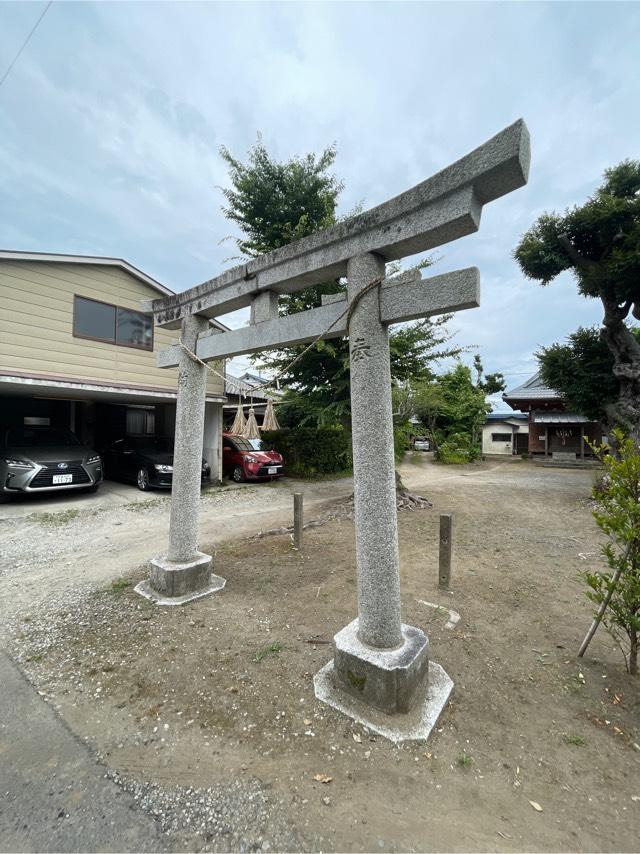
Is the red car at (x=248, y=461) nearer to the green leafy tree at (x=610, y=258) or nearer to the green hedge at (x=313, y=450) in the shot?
the green hedge at (x=313, y=450)

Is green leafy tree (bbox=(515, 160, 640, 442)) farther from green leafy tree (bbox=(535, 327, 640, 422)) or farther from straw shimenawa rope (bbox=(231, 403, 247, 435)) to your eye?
straw shimenawa rope (bbox=(231, 403, 247, 435))

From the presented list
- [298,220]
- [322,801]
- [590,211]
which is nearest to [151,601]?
[322,801]

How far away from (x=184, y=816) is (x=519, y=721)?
1966mm

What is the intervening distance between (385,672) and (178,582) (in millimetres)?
2361

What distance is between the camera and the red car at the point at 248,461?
438 inches

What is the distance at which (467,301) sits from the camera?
2094mm

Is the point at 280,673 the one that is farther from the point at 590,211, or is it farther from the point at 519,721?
the point at 590,211

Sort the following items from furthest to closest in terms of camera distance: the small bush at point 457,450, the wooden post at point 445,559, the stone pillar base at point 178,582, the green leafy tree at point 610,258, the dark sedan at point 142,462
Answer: the small bush at point 457,450 → the dark sedan at point 142,462 → the green leafy tree at point 610,258 → the wooden post at point 445,559 → the stone pillar base at point 178,582

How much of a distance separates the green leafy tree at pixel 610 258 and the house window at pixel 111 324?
32.9ft

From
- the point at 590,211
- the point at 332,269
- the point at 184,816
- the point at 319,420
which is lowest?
the point at 184,816

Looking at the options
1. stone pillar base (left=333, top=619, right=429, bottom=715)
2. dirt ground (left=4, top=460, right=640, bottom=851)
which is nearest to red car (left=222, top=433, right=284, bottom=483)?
dirt ground (left=4, top=460, right=640, bottom=851)

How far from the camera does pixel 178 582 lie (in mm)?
3688

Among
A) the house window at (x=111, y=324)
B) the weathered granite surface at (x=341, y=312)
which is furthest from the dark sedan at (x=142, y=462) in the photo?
the weathered granite surface at (x=341, y=312)

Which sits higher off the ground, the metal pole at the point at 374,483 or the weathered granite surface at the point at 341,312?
the weathered granite surface at the point at 341,312
